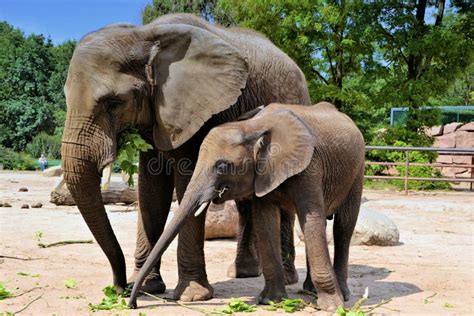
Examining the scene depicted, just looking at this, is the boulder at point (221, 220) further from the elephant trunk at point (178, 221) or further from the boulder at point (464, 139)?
the boulder at point (464, 139)

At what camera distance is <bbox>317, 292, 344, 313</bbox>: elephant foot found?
5.19 meters

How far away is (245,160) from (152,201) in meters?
1.38

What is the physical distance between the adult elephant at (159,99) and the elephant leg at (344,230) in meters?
1.16

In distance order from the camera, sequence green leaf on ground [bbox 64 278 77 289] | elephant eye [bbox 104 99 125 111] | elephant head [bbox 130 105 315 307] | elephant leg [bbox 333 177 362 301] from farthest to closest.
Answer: green leaf on ground [bbox 64 278 77 289] < elephant leg [bbox 333 177 362 301] < elephant eye [bbox 104 99 125 111] < elephant head [bbox 130 105 315 307]

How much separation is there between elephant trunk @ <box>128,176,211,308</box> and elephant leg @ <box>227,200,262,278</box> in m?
2.00

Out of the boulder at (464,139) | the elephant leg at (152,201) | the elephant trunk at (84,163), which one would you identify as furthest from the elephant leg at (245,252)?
the boulder at (464,139)

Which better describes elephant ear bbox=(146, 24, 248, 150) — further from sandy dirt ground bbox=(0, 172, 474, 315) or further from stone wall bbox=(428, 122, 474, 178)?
stone wall bbox=(428, 122, 474, 178)

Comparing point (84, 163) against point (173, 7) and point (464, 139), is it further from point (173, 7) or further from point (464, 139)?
point (173, 7)

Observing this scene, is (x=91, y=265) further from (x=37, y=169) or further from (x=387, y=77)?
(x=37, y=169)

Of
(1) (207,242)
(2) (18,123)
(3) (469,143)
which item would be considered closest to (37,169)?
(2) (18,123)

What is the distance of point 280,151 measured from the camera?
509 cm

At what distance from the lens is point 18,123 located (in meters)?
39.7

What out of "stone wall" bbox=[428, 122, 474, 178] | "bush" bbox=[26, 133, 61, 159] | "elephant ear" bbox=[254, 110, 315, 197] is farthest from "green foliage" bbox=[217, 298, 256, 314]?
"bush" bbox=[26, 133, 61, 159]

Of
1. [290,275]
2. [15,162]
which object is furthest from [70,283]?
[15,162]
